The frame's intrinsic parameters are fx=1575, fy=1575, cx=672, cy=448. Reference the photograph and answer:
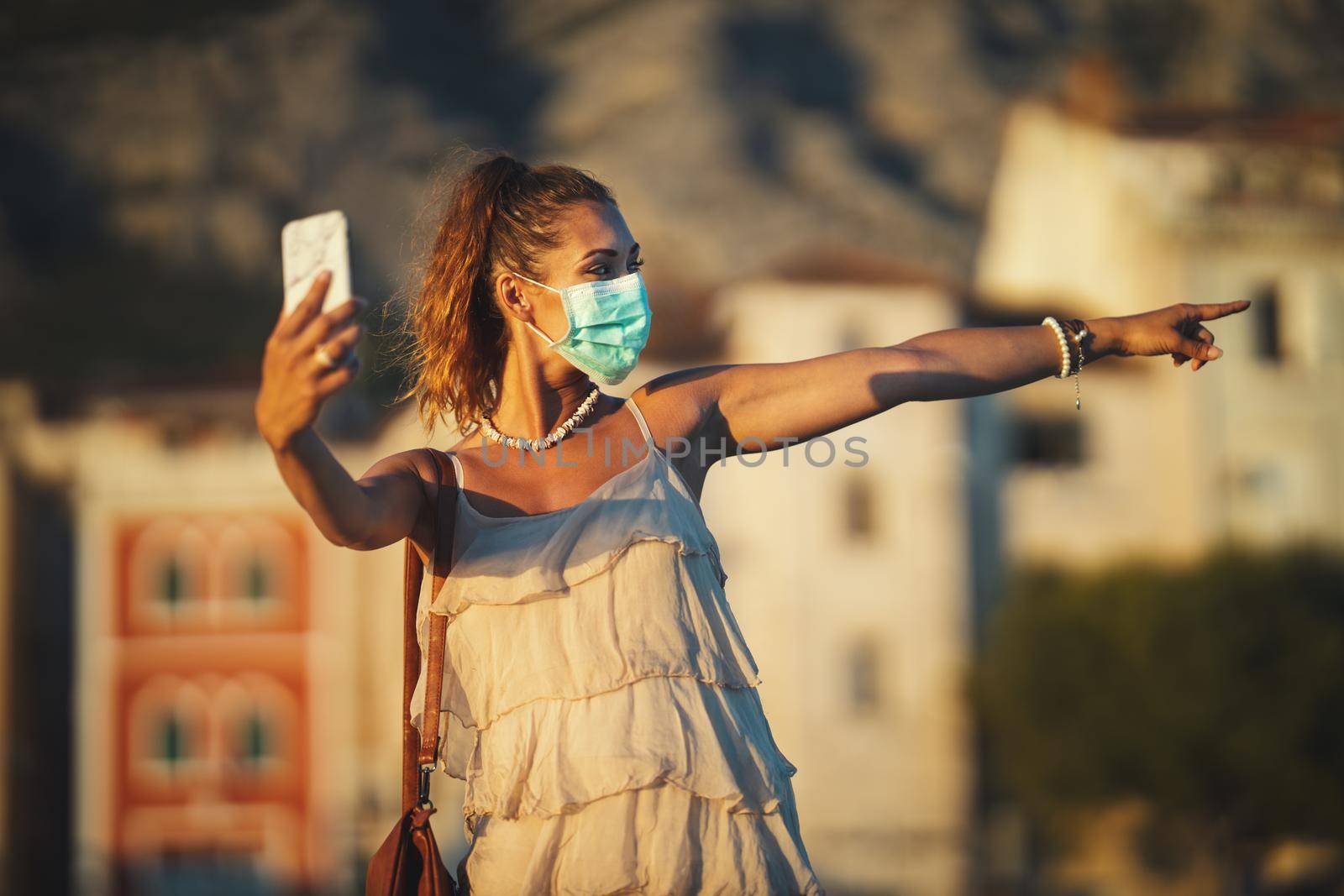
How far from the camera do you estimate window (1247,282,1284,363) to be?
38500 millimetres

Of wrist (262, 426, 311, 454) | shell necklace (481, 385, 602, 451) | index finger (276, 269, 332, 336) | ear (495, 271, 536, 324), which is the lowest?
wrist (262, 426, 311, 454)

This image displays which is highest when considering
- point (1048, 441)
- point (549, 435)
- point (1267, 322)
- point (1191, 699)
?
point (1267, 322)

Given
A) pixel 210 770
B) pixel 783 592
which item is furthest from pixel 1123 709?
pixel 210 770

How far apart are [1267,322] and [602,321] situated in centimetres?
3856

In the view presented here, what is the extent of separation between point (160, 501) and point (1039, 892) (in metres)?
21.1

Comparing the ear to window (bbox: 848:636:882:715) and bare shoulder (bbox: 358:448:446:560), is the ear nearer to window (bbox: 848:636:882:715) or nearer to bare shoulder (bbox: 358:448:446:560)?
bare shoulder (bbox: 358:448:446:560)

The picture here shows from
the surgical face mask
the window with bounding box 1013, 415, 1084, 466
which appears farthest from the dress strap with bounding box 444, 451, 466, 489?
the window with bounding box 1013, 415, 1084, 466

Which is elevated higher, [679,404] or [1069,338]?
[1069,338]

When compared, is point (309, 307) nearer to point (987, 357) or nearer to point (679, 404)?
point (679, 404)

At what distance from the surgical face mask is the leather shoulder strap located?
0.38m

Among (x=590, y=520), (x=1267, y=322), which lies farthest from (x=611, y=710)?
(x=1267, y=322)

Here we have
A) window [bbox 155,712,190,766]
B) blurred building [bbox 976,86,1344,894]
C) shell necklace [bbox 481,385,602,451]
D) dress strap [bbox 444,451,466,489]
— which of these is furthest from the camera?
blurred building [bbox 976,86,1344,894]

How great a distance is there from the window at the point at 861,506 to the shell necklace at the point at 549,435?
32.5 m

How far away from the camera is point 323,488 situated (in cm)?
271
